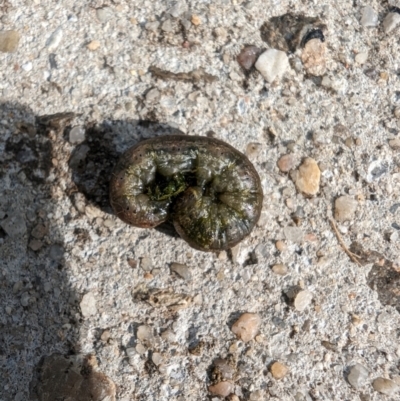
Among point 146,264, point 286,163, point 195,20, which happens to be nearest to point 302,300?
point 286,163

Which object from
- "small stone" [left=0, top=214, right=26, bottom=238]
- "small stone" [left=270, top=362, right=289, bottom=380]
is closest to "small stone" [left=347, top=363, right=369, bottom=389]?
"small stone" [left=270, top=362, right=289, bottom=380]

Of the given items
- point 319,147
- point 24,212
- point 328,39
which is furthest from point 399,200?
point 24,212

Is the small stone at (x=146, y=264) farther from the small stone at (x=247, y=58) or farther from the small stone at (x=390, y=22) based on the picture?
the small stone at (x=390, y=22)

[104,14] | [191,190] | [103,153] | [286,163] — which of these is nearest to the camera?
[191,190]

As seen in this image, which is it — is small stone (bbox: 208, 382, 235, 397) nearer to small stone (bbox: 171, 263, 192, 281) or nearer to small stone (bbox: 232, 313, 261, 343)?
small stone (bbox: 232, 313, 261, 343)

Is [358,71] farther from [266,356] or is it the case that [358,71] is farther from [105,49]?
[266,356]

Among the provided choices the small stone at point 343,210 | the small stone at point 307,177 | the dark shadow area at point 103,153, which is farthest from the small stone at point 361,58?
the dark shadow area at point 103,153

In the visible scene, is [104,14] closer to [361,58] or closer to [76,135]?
[76,135]
